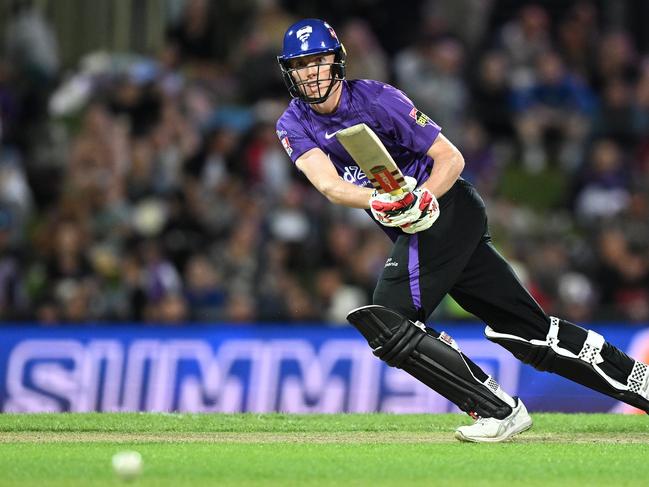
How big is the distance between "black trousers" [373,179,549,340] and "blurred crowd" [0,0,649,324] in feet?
14.9

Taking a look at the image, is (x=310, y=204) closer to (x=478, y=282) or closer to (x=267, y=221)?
(x=267, y=221)

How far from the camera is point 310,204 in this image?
43.5 ft

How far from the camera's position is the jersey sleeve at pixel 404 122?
6.94 metres

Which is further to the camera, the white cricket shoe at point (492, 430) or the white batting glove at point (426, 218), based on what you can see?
the white cricket shoe at point (492, 430)

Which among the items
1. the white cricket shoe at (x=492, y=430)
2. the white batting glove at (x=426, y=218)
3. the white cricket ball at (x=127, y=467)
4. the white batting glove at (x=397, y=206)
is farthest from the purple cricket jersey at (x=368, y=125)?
the white cricket ball at (x=127, y=467)

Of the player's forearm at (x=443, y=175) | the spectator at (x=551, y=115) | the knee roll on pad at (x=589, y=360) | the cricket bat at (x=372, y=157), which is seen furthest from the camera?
the spectator at (x=551, y=115)

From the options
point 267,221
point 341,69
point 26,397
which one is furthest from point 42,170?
point 341,69

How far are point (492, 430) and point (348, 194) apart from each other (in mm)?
1394

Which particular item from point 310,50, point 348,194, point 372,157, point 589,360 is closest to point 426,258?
point 348,194

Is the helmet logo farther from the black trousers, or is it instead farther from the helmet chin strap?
the black trousers

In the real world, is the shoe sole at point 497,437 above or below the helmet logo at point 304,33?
below

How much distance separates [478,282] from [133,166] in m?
7.19

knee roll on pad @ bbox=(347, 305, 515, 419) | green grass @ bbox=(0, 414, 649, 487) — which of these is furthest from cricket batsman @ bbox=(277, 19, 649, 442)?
green grass @ bbox=(0, 414, 649, 487)

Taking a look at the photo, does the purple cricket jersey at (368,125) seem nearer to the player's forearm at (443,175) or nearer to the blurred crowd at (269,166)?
the player's forearm at (443,175)
